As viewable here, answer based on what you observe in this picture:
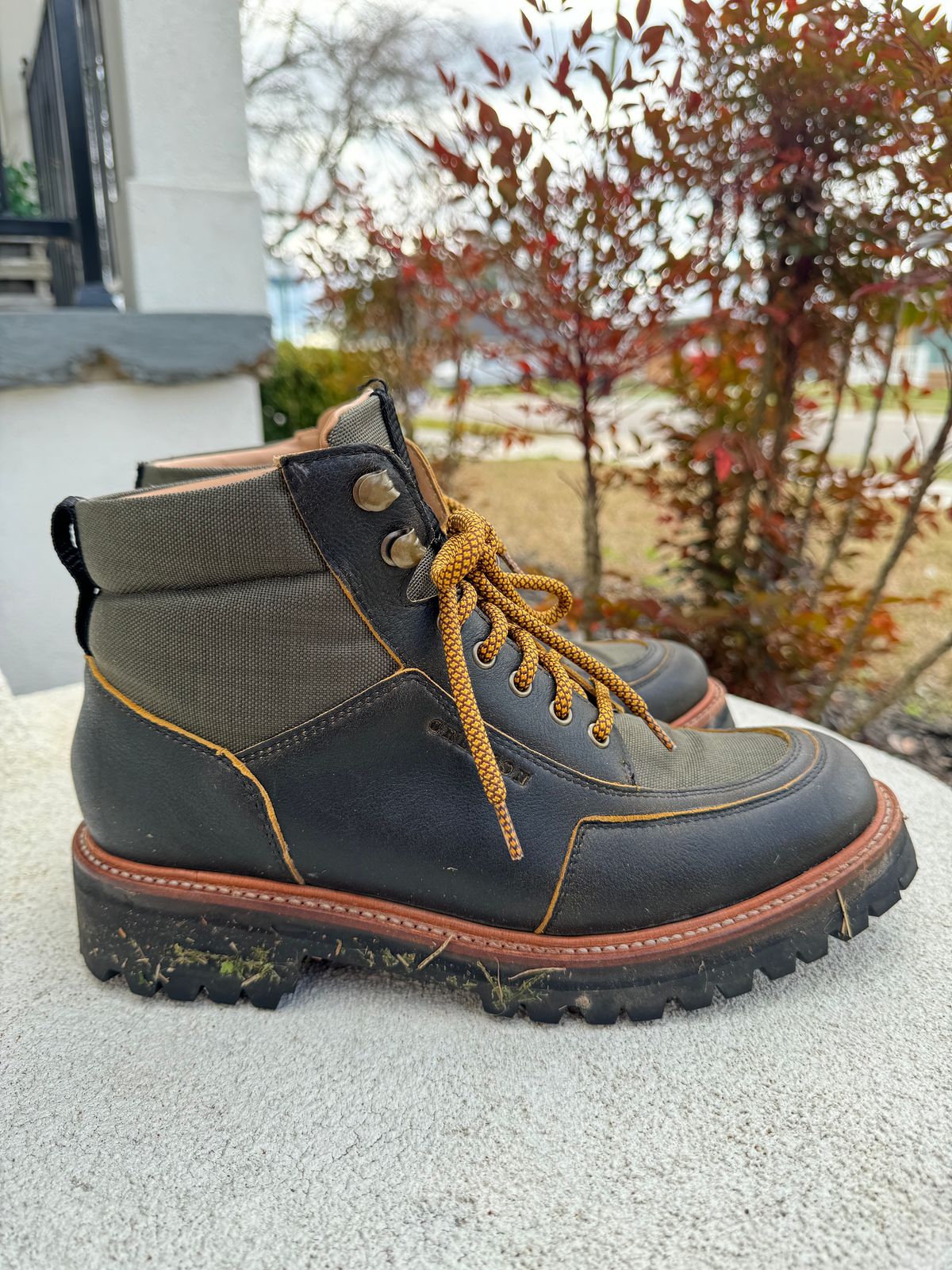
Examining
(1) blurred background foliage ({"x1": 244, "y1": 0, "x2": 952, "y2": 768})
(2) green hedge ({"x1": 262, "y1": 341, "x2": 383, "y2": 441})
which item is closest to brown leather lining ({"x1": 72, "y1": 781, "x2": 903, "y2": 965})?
(1) blurred background foliage ({"x1": 244, "y1": 0, "x2": 952, "y2": 768})

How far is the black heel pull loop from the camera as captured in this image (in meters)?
0.96

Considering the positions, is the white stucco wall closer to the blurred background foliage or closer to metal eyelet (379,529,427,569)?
the blurred background foliage

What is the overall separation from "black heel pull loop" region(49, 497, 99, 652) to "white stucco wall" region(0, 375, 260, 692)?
132cm

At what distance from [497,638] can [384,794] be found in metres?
0.20

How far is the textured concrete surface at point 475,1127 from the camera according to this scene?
0.68m

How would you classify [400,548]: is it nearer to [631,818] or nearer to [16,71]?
[631,818]

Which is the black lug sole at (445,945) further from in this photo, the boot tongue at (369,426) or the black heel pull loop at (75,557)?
the boot tongue at (369,426)

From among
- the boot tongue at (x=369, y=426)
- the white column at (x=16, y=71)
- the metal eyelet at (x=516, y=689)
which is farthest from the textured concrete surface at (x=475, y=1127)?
the white column at (x=16, y=71)

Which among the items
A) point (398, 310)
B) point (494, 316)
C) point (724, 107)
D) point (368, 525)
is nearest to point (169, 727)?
point (368, 525)

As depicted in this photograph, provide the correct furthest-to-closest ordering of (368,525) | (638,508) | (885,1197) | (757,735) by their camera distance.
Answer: (638,508), (757,735), (368,525), (885,1197)

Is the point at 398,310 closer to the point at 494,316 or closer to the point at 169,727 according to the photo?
the point at 494,316

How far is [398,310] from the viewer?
14.8 ft

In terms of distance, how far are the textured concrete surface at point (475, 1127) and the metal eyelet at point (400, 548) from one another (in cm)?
46

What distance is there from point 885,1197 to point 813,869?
299mm
